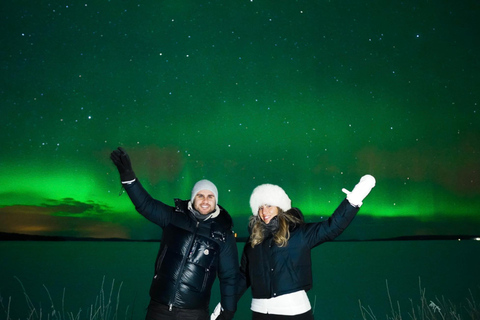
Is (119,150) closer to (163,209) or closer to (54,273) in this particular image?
(163,209)

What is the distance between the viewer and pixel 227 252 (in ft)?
11.1

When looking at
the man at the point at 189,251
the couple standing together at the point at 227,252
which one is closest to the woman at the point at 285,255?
the couple standing together at the point at 227,252

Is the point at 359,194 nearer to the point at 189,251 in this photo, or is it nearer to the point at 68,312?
the point at 189,251

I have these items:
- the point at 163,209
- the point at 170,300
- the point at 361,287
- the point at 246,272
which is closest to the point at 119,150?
the point at 163,209

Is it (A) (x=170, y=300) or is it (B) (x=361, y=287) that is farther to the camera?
(B) (x=361, y=287)

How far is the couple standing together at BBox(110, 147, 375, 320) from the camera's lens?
3111 mm

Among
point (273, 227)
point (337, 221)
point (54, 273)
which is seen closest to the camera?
point (337, 221)

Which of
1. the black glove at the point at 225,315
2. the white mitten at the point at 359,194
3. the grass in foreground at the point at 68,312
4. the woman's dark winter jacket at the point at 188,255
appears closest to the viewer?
the white mitten at the point at 359,194

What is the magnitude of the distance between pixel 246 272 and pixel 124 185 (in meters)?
1.28

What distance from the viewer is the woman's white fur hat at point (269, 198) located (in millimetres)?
3502

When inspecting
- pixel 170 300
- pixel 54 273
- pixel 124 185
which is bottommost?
pixel 54 273

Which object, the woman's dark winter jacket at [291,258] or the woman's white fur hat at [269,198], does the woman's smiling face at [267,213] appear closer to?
the woman's white fur hat at [269,198]

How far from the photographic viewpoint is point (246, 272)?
3445 mm

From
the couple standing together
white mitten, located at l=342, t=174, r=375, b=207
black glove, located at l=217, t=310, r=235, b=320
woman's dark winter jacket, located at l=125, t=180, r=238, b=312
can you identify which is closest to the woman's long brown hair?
the couple standing together
